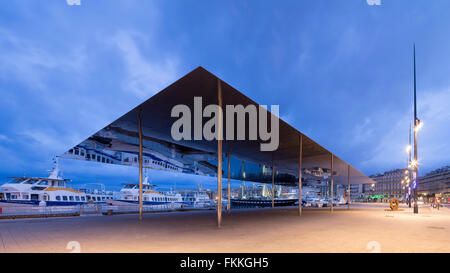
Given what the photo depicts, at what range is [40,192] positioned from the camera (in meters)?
28.5

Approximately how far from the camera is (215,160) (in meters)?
32.6

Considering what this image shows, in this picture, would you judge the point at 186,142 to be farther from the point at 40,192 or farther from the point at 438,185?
the point at 438,185

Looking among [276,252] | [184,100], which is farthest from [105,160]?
[276,252]

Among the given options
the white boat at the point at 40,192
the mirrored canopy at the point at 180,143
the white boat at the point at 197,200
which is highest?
the mirrored canopy at the point at 180,143

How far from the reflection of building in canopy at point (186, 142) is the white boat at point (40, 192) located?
32.3 ft

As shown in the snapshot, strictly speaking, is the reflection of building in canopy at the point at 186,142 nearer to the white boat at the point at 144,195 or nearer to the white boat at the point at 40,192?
the white boat at the point at 144,195

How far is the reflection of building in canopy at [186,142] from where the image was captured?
11.9 meters

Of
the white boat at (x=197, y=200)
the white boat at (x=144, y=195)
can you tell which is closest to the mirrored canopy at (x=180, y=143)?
the white boat at (x=144, y=195)

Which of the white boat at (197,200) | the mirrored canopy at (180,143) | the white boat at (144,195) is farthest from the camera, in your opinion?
the white boat at (197,200)

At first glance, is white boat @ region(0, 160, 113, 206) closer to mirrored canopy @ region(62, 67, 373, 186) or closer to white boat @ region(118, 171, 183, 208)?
white boat @ region(118, 171, 183, 208)

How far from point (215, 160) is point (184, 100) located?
19890 millimetres

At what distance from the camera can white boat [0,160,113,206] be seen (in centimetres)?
2712

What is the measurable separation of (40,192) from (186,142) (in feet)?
59.7
